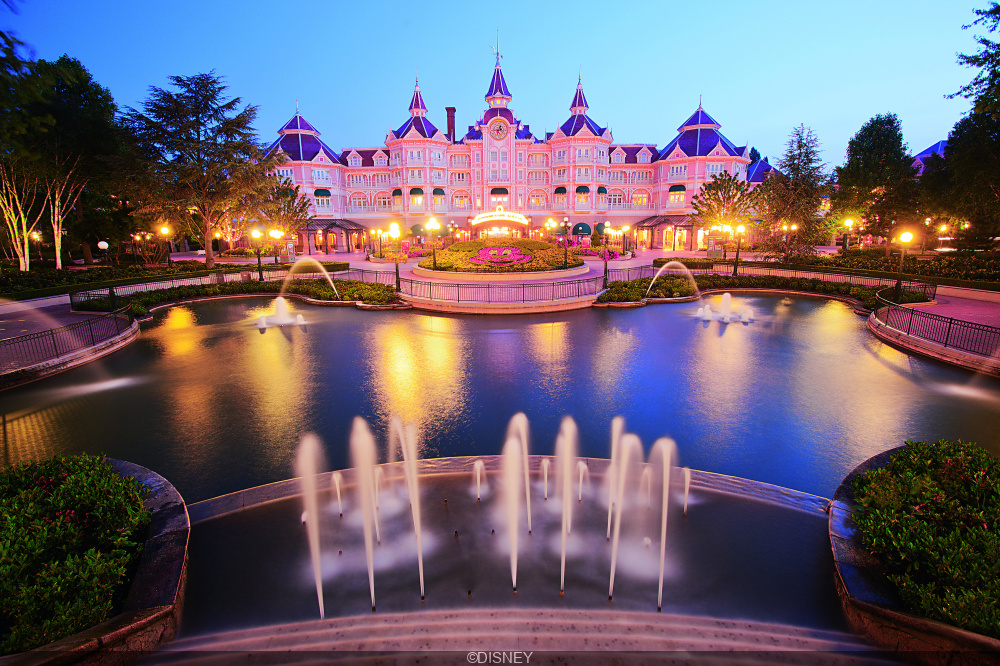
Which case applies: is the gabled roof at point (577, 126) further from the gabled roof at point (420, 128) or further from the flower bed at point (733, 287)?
the flower bed at point (733, 287)

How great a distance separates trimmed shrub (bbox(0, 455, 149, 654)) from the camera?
458 centimetres

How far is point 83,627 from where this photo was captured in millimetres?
4609

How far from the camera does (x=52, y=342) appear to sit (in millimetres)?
15367

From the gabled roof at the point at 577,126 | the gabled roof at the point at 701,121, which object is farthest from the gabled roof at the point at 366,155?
the gabled roof at the point at 701,121

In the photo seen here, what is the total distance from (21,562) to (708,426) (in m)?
11.1

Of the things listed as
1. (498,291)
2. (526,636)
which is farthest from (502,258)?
(526,636)

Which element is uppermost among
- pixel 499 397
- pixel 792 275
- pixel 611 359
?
pixel 792 275

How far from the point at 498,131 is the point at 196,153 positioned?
38012 mm

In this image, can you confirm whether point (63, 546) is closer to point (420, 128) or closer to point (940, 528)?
point (940, 528)

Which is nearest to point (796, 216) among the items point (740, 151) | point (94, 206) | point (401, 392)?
point (740, 151)

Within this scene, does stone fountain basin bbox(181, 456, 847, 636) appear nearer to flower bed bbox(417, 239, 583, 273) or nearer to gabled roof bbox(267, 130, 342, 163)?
flower bed bbox(417, 239, 583, 273)

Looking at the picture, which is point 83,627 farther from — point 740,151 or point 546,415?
point 740,151

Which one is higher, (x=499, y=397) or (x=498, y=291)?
(x=498, y=291)

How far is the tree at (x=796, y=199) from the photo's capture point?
1644 inches
